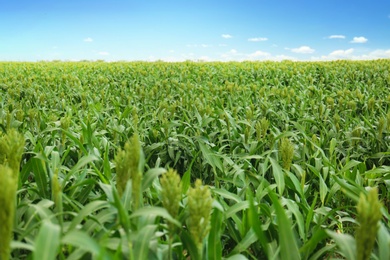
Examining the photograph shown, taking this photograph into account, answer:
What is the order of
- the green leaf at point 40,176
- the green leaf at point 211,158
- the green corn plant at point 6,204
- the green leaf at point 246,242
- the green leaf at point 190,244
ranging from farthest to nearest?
the green leaf at point 211,158
the green leaf at point 40,176
the green leaf at point 246,242
the green leaf at point 190,244
the green corn plant at point 6,204

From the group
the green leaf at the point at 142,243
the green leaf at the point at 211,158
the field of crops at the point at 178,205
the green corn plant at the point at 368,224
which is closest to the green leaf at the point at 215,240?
the field of crops at the point at 178,205

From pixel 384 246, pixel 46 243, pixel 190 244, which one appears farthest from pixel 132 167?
pixel 384 246

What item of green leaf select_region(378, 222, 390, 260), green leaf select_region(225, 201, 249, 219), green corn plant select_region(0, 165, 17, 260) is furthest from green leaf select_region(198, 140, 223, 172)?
green corn plant select_region(0, 165, 17, 260)

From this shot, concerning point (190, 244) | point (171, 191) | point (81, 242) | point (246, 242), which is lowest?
point (246, 242)

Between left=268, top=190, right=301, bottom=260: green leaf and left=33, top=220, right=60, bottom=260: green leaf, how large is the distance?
2.24 ft

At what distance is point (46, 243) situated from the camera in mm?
914

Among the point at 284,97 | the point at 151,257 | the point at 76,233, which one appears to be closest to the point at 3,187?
the point at 76,233

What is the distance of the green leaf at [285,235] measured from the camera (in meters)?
1.24

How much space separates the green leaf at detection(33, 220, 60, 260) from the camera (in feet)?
2.93

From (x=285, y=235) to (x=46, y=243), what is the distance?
741 millimetres

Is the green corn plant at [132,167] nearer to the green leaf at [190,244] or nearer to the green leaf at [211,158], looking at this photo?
the green leaf at [190,244]

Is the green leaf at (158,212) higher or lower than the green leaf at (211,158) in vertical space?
higher

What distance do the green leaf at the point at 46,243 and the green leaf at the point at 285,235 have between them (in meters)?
0.68

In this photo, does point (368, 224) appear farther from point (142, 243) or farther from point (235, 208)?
point (235, 208)
